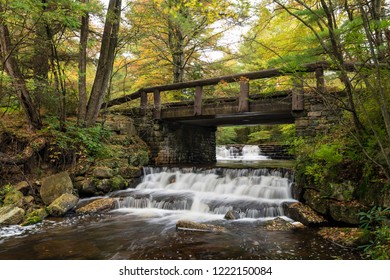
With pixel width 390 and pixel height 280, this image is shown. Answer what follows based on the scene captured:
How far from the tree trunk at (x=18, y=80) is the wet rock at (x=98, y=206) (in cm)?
306

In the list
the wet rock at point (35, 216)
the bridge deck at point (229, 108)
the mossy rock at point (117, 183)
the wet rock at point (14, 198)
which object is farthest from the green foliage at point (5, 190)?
the bridge deck at point (229, 108)

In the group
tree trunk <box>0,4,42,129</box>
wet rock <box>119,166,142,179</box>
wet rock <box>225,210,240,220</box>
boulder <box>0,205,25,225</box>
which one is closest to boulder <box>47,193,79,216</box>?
boulder <box>0,205,25,225</box>

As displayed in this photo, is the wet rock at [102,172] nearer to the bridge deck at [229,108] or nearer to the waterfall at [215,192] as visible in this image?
the waterfall at [215,192]

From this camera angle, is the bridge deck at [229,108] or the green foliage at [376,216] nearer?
the green foliage at [376,216]

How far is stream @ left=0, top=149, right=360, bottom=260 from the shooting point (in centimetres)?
394

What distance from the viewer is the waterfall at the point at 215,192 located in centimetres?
615

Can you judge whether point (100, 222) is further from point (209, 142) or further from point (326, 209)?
point (209, 142)

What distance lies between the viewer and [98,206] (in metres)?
6.57

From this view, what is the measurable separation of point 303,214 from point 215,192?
2.80m

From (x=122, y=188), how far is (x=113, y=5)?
616 cm

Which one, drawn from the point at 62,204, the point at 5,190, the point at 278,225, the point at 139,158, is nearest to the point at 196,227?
the point at 278,225

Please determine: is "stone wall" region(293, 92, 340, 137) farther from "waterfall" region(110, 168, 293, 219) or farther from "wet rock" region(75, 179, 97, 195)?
"wet rock" region(75, 179, 97, 195)

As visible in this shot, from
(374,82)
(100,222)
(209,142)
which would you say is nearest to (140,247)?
(100,222)

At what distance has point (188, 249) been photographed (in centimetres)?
404
